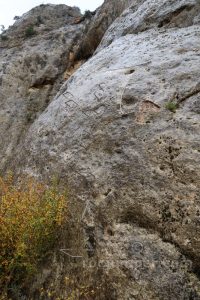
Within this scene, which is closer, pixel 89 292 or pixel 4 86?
pixel 89 292

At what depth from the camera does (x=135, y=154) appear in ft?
25.7

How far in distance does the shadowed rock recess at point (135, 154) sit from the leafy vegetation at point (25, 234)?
13.8 inches

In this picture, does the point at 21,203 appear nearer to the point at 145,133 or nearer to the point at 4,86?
the point at 145,133

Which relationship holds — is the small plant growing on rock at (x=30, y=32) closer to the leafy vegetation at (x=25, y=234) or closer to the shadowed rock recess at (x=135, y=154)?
the shadowed rock recess at (x=135, y=154)

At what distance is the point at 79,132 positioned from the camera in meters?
9.35

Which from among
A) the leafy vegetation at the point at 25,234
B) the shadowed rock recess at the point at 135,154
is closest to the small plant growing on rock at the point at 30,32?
the shadowed rock recess at the point at 135,154

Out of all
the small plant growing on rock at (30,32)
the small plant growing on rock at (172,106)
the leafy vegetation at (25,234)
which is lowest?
the leafy vegetation at (25,234)

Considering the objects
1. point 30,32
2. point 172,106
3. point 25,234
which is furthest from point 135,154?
point 30,32

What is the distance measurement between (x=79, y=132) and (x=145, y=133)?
75.3 inches

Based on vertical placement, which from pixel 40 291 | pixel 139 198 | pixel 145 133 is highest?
pixel 145 133

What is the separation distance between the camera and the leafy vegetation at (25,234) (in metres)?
7.21

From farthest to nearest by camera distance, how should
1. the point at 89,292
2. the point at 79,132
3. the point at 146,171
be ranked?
the point at 79,132 → the point at 146,171 → the point at 89,292

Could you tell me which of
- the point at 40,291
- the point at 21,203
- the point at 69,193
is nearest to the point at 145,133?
the point at 69,193

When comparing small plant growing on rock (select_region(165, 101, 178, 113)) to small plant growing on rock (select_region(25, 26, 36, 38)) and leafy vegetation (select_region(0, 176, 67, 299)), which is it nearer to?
leafy vegetation (select_region(0, 176, 67, 299))
